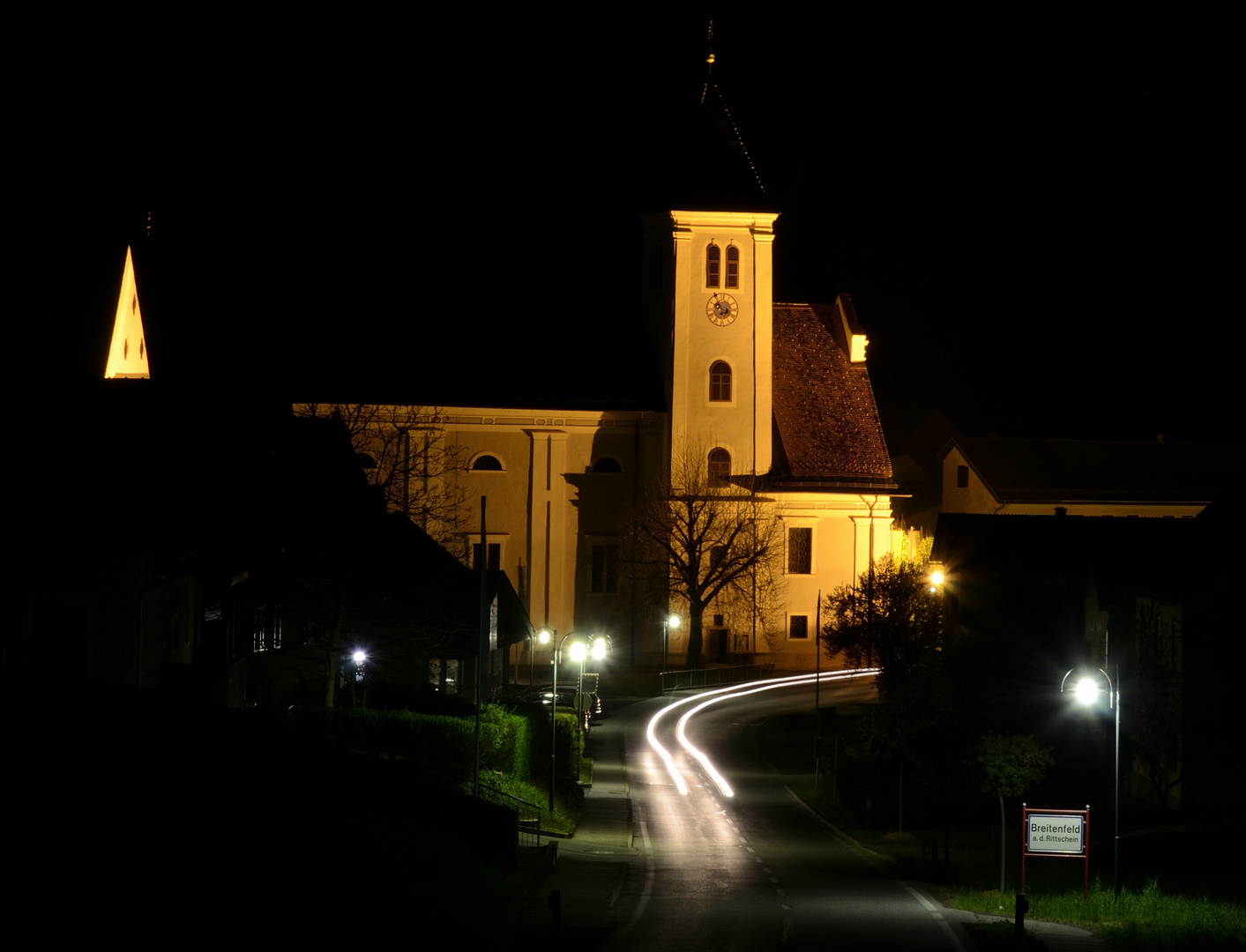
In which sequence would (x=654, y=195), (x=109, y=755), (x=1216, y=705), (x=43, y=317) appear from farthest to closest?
(x=654, y=195)
(x=1216, y=705)
(x=43, y=317)
(x=109, y=755)

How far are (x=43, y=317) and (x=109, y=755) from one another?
16.9 m

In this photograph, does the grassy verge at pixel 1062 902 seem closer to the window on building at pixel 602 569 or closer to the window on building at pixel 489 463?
the window on building at pixel 602 569

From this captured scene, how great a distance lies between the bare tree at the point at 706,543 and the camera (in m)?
64.9

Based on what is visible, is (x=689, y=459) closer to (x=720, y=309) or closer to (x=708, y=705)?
(x=720, y=309)

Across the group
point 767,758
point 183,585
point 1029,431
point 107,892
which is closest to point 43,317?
point 183,585

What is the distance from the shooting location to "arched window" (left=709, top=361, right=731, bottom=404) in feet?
223

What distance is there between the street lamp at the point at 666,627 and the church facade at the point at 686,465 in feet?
0.83

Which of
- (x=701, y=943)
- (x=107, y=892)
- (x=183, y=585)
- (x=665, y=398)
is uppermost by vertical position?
(x=665, y=398)

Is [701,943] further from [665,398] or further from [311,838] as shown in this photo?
[665,398]

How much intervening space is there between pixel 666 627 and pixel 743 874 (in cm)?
3847

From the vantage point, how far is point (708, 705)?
57.8 metres

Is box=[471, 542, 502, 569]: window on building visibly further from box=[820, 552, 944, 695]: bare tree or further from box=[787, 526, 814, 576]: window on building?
box=[820, 552, 944, 695]: bare tree

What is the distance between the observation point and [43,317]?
30438 mm

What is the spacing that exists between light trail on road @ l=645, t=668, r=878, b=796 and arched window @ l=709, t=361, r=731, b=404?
12.1 metres
